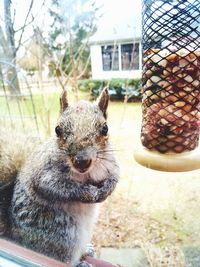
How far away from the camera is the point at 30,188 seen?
776 mm

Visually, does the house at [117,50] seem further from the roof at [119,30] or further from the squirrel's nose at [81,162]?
the squirrel's nose at [81,162]

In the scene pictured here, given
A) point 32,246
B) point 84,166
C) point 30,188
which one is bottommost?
point 32,246

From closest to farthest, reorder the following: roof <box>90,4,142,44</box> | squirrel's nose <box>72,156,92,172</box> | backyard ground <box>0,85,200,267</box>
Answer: squirrel's nose <box>72,156,92,172</box>, roof <box>90,4,142,44</box>, backyard ground <box>0,85,200,267</box>

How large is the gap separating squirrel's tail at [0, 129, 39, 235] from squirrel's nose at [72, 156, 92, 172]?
254mm

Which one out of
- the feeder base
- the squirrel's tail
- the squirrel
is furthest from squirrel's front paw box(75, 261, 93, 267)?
the feeder base

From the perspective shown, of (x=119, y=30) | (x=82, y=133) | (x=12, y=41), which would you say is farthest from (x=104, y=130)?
(x=119, y=30)

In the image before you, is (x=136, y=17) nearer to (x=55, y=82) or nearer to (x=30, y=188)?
(x=55, y=82)

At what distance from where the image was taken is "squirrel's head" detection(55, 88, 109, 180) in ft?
2.04

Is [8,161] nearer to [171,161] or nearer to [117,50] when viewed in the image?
[171,161]

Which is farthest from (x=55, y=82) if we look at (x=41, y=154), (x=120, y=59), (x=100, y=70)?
(x=41, y=154)

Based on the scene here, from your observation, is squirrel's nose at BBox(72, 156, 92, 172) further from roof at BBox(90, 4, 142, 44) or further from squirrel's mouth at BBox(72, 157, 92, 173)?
Result: roof at BBox(90, 4, 142, 44)

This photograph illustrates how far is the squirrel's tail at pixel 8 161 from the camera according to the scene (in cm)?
77

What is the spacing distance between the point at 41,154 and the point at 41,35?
49 centimetres

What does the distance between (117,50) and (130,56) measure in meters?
0.08
